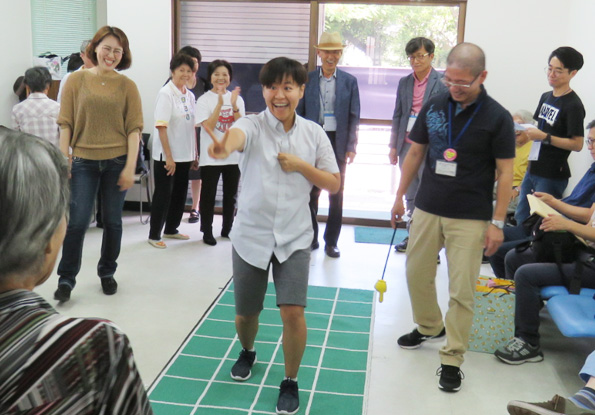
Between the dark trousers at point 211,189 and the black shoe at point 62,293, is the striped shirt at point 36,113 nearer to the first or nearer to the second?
the dark trousers at point 211,189

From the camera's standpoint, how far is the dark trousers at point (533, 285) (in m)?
3.20

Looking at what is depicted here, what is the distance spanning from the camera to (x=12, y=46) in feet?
20.9

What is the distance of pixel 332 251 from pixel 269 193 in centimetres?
261

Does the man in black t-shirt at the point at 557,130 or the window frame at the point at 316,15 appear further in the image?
the window frame at the point at 316,15

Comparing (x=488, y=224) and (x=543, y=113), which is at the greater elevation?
(x=543, y=113)

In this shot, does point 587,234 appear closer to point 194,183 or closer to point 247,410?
point 247,410

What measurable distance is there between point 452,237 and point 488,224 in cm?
17

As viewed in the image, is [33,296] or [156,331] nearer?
[33,296]

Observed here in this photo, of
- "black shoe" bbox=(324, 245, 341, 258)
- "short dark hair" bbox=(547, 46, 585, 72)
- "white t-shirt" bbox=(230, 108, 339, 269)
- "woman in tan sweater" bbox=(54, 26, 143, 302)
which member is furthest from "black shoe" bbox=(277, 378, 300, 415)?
"short dark hair" bbox=(547, 46, 585, 72)

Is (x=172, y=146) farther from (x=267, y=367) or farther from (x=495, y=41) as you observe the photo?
(x=495, y=41)

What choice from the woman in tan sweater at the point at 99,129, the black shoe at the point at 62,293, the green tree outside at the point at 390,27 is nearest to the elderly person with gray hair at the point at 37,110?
the woman in tan sweater at the point at 99,129

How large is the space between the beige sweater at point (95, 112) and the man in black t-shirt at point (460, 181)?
170 centimetres

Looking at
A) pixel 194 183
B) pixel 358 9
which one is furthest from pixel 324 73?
pixel 194 183

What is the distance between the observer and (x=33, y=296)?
90 cm
